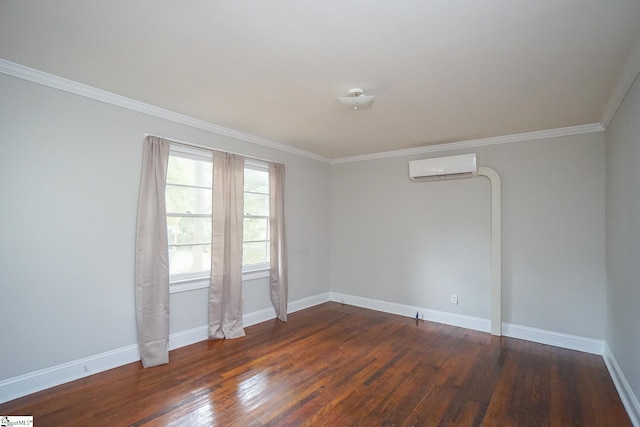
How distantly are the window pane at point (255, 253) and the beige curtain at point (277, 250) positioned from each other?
0.15m

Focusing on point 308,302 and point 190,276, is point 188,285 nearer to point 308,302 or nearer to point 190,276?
point 190,276

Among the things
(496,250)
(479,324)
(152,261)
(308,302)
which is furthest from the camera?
(308,302)

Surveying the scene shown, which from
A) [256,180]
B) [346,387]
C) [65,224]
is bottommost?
[346,387]

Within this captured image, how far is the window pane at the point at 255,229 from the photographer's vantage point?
4.25 metres

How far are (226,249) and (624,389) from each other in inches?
154

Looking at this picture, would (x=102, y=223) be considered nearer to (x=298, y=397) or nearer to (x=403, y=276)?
(x=298, y=397)

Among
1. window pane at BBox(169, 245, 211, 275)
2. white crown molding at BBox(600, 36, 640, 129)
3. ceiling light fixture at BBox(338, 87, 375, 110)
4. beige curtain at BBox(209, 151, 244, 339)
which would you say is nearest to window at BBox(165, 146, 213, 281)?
window pane at BBox(169, 245, 211, 275)

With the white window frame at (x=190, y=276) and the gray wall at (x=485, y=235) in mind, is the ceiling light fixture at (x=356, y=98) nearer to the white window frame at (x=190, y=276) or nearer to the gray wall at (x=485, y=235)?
the white window frame at (x=190, y=276)

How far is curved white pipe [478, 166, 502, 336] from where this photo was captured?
3895 mm

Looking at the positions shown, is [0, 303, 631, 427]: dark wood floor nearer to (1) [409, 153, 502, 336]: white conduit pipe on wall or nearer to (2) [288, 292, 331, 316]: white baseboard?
(1) [409, 153, 502, 336]: white conduit pipe on wall

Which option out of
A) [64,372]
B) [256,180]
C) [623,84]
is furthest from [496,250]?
[64,372]

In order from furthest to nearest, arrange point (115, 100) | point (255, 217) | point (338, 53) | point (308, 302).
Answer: point (308, 302), point (255, 217), point (115, 100), point (338, 53)

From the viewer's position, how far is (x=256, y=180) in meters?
4.36

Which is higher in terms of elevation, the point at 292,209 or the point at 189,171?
the point at 189,171
